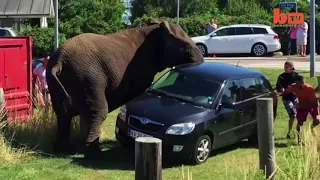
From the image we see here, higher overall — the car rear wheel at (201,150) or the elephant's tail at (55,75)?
the elephant's tail at (55,75)

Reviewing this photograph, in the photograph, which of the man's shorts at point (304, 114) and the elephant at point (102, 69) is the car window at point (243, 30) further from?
the elephant at point (102, 69)

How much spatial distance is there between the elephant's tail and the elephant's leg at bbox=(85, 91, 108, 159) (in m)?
0.45

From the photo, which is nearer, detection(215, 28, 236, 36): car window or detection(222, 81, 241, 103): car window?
detection(222, 81, 241, 103): car window

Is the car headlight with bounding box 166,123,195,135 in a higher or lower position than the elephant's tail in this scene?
lower

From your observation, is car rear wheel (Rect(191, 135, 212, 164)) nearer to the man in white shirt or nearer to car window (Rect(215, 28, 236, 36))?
the man in white shirt

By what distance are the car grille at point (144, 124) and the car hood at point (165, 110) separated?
Answer: 0.19 ft

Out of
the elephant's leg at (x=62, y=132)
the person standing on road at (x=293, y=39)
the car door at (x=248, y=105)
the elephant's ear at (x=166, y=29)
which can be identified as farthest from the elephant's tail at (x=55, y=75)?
the person standing on road at (x=293, y=39)

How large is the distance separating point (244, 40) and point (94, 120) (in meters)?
21.8

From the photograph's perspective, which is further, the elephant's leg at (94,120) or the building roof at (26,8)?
the building roof at (26,8)

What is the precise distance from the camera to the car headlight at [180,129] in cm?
938

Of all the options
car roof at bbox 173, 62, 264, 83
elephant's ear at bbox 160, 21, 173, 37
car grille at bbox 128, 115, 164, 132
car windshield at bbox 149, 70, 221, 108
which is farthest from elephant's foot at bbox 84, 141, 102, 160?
elephant's ear at bbox 160, 21, 173, 37

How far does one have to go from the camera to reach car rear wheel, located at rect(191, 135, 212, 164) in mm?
9602

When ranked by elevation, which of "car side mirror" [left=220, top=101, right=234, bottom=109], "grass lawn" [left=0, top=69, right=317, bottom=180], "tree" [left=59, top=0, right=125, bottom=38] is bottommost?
"grass lawn" [left=0, top=69, right=317, bottom=180]

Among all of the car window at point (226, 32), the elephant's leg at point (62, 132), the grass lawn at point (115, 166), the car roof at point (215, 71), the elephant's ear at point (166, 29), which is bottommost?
the grass lawn at point (115, 166)
